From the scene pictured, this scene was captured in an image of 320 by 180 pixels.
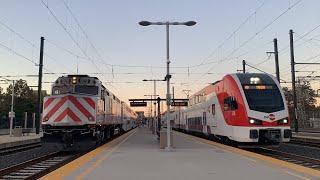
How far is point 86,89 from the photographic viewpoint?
17531mm

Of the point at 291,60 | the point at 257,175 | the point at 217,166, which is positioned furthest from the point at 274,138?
the point at 291,60

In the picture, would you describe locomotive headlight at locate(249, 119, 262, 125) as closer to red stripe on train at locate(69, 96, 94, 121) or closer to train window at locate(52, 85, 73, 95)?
red stripe on train at locate(69, 96, 94, 121)

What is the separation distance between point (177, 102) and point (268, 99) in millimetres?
22844

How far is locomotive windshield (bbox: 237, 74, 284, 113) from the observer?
16266 mm

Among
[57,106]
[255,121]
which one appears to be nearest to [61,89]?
[57,106]

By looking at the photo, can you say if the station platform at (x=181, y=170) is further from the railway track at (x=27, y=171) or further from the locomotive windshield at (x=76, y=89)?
the locomotive windshield at (x=76, y=89)

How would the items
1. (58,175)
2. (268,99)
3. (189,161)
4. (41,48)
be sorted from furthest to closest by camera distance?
(41,48)
(268,99)
(189,161)
(58,175)

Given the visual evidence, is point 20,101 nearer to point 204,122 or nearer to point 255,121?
point 204,122

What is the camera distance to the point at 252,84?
17.1 meters

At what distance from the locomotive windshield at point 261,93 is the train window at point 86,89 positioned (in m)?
7.63

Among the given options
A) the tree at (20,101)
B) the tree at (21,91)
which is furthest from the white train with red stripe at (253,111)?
the tree at (21,91)

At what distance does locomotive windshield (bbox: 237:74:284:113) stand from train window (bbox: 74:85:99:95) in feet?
25.0

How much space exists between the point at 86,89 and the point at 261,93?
897 centimetres

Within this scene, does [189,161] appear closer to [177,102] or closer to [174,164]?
[174,164]
